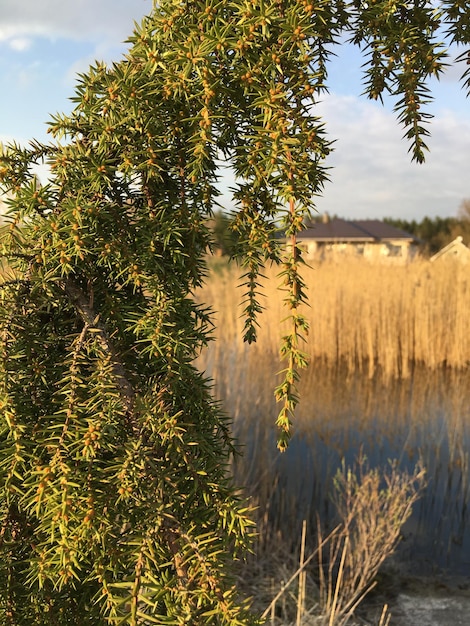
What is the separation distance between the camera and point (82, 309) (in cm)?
43

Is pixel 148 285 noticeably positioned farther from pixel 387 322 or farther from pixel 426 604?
pixel 387 322

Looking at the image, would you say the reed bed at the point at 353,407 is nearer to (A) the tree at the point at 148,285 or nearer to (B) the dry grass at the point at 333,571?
(B) the dry grass at the point at 333,571

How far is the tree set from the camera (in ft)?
1.28

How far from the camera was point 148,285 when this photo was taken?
431 millimetres

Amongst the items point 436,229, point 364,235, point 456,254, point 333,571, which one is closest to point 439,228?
point 436,229

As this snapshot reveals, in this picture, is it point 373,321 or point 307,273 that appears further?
point 307,273

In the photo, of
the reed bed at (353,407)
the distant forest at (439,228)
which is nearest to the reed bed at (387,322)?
the reed bed at (353,407)

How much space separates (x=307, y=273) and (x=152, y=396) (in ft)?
19.8

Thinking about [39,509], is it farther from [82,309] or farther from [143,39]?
[143,39]

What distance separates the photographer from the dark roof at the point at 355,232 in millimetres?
24422

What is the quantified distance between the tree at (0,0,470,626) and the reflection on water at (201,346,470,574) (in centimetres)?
253

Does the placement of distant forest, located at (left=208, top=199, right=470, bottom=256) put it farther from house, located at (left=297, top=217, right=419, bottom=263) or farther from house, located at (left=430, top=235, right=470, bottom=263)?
house, located at (left=430, top=235, right=470, bottom=263)

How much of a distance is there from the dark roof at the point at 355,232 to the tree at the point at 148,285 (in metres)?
23.3

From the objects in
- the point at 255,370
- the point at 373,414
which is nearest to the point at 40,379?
the point at 255,370
